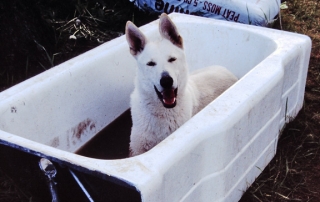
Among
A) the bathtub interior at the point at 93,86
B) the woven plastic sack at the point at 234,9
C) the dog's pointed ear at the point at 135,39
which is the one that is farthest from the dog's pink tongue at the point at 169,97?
the woven plastic sack at the point at 234,9

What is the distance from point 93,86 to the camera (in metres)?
2.93

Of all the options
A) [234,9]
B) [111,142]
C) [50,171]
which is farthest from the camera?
[234,9]

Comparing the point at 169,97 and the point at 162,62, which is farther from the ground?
the point at 162,62

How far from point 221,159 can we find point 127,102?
1.29 m

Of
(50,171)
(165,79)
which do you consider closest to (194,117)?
(165,79)

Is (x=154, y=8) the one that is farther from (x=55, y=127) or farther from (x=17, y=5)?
(x=55, y=127)

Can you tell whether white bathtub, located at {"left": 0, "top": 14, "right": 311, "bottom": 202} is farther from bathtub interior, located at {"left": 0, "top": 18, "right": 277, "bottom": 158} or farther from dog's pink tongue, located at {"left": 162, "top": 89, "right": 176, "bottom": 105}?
dog's pink tongue, located at {"left": 162, "top": 89, "right": 176, "bottom": 105}

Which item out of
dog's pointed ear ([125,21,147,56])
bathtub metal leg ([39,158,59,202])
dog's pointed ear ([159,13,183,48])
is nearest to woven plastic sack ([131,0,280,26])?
dog's pointed ear ([159,13,183,48])

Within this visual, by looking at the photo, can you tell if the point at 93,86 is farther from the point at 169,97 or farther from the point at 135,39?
the point at 169,97

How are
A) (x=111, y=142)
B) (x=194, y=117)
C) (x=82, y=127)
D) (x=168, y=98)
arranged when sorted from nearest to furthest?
(x=194, y=117)
(x=168, y=98)
(x=82, y=127)
(x=111, y=142)

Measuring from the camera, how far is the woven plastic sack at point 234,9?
13.3ft

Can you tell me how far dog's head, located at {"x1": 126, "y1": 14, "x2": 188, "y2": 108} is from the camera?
2.29 m

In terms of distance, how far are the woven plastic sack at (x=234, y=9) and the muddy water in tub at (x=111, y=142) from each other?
1.60 metres

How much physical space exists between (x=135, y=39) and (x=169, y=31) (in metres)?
0.20
